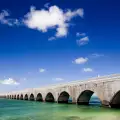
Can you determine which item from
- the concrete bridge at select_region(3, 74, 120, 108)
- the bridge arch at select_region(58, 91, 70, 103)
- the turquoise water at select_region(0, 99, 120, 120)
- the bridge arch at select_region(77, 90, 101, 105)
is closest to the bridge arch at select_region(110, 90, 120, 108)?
the concrete bridge at select_region(3, 74, 120, 108)

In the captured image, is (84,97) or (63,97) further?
(63,97)

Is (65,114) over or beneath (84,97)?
beneath

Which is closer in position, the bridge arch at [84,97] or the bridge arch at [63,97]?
the bridge arch at [84,97]

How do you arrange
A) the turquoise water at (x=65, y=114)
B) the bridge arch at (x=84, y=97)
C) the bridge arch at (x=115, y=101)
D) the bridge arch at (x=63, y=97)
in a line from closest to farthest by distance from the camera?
the turquoise water at (x=65, y=114), the bridge arch at (x=115, y=101), the bridge arch at (x=84, y=97), the bridge arch at (x=63, y=97)

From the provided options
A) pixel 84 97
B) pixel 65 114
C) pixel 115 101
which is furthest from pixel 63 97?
pixel 65 114

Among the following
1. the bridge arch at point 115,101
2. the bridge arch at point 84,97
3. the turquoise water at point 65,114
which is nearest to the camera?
the turquoise water at point 65,114

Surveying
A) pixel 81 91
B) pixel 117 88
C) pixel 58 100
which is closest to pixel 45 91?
pixel 58 100

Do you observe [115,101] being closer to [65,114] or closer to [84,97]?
[65,114]

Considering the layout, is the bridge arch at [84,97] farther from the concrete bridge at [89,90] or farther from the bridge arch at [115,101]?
the bridge arch at [115,101]

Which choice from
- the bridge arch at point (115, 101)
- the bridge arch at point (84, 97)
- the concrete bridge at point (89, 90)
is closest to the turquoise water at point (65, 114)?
the bridge arch at point (115, 101)

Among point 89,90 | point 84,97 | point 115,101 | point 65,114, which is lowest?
point 65,114

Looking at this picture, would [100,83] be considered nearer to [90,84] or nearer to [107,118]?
[90,84]

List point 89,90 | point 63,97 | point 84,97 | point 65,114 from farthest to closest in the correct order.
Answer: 1. point 63,97
2. point 84,97
3. point 89,90
4. point 65,114

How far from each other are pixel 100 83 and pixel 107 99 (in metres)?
2.28
